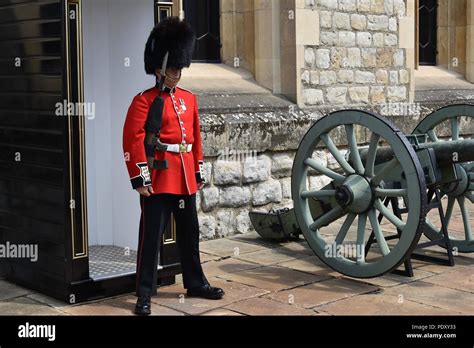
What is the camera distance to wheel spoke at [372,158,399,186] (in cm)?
470

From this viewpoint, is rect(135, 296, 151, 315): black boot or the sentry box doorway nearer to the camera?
rect(135, 296, 151, 315): black boot

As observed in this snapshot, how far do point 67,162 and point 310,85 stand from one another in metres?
3.28

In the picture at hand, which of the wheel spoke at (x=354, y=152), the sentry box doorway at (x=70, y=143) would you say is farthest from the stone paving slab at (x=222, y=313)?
the wheel spoke at (x=354, y=152)

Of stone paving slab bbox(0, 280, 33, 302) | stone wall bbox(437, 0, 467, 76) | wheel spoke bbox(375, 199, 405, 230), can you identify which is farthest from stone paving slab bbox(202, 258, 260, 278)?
stone wall bbox(437, 0, 467, 76)

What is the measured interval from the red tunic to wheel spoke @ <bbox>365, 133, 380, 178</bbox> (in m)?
1.07

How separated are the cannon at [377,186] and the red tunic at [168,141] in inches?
39.4

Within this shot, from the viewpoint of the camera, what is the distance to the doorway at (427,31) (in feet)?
30.8

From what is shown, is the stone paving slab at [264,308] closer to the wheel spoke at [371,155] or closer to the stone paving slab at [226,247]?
the wheel spoke at [371,155]

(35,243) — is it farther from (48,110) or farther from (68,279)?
(48,110)

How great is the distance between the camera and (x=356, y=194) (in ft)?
15.9

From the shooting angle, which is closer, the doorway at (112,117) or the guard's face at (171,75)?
the guard's face at (171,75)

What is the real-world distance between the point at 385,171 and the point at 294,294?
0.92 m

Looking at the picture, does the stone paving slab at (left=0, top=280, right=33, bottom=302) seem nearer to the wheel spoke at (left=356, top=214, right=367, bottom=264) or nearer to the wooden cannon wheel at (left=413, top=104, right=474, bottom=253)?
the wheel spoke at (left=356, top=214, right=367, bottom=264)

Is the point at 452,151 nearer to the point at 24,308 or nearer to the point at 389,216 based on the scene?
the point at 389,216
